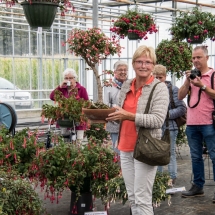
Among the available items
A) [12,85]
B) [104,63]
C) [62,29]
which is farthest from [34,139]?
[104,63]

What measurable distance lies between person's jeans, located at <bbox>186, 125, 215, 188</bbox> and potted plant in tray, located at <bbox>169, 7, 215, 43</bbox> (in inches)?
205

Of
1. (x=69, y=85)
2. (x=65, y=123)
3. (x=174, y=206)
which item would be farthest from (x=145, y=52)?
(x=69, y=85)

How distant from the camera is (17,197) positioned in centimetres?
337

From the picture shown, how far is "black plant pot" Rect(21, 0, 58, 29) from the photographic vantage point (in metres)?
5.14

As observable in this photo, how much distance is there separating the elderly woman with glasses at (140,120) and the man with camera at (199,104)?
4.40 feet

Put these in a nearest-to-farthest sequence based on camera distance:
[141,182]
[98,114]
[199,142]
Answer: [141,182] < [98,114] < [199,142]

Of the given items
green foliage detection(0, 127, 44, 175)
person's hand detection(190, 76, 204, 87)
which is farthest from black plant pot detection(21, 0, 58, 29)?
person's hand detection(190, 76, 204, 87)

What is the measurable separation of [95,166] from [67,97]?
2.36 m

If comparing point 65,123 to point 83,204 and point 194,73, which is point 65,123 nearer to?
point 83,204

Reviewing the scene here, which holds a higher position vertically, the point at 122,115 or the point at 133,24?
the point at 133,24

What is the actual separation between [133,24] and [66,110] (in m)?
3.53

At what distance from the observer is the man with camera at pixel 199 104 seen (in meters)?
4.74

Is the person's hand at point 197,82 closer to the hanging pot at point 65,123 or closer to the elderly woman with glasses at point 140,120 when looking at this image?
the elderly woman with glasses at point 140,120

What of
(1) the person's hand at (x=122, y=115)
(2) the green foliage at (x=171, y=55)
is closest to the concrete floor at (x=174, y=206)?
(1) the person's hand at (x=122, y=115)
